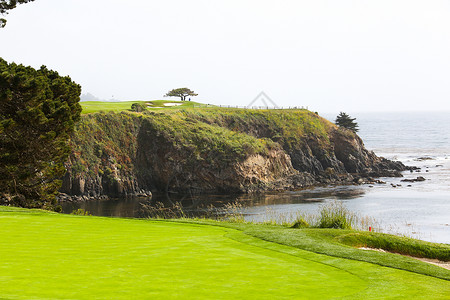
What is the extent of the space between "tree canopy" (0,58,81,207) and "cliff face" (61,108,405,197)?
24.8 meters

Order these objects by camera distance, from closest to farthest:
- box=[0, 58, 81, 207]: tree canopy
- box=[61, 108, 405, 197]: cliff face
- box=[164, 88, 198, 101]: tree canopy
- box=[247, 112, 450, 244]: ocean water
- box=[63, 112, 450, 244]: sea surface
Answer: box=[0, 58, 81, 207]: tree canopy → box=[247, 112, 450, 244]: ocean water → box=[63, 112, 450, 244]: sea surface → box=[61, 108, 405, 197]: cliff face → box=[164, 88, 198, 101]: tree canopy

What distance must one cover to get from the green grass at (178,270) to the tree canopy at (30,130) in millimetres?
17823

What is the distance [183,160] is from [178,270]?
58.2m

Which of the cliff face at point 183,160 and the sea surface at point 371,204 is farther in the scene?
the cliff face at point 183,160

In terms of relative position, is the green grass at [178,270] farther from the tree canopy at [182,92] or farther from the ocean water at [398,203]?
the tree canopy at [182,92]

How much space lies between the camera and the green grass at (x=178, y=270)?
8281 millimetres

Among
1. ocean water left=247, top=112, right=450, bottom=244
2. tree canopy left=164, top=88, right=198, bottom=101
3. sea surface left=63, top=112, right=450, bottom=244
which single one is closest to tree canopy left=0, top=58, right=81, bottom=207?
sea surface left=63, top=112, right=450, bottom=244

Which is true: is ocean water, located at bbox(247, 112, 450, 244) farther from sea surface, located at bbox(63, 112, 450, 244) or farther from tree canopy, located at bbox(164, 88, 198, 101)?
tree canopy, located at bbox(164, 88, 198, 101)

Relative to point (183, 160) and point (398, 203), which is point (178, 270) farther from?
point (183, 160)

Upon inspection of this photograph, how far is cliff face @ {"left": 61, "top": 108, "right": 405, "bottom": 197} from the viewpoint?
6250 centimetres

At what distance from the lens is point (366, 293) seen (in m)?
9.15

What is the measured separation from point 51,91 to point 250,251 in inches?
1026

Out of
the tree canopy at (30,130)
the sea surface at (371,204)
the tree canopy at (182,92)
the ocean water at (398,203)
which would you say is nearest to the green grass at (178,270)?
the tree canopy at (30,130)

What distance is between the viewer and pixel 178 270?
9.92m
